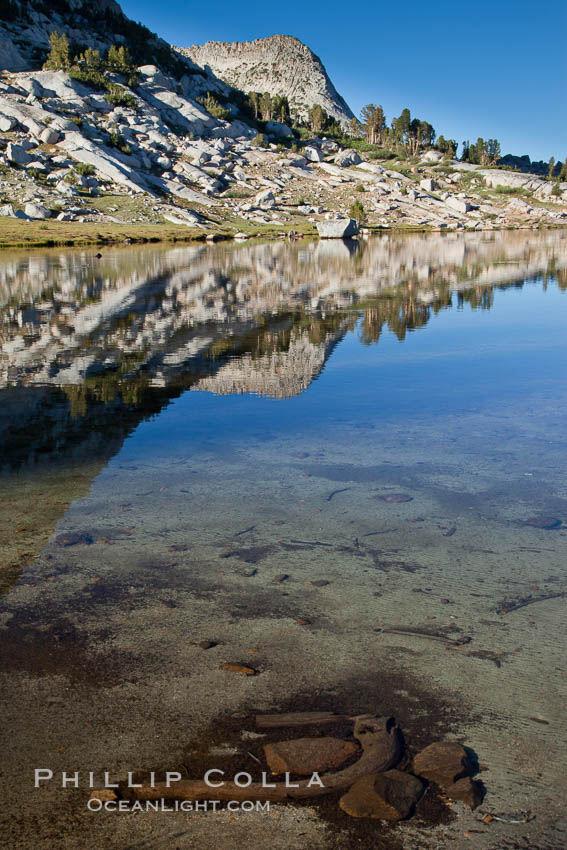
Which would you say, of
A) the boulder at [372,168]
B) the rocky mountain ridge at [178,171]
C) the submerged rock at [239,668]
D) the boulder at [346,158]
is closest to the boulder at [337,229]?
the rocky mountain ridge at [178,171]

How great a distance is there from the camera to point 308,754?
408 centimetres

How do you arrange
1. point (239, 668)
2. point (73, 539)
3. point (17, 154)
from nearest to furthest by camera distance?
1. point (239, 668)
2. point (73, 539)
3. point (17, 154)

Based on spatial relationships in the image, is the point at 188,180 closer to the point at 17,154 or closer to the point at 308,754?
the point at 17,154

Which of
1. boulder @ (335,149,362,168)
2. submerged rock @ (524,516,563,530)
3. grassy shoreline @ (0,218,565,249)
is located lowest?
submerged rock @ (524,516,563,530)

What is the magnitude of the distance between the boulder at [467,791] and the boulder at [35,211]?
334 ft

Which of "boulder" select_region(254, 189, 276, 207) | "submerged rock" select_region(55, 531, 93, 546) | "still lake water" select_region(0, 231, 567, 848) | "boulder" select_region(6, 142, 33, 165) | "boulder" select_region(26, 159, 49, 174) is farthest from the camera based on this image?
"boulder" select_region(254, 189, 276, 207)

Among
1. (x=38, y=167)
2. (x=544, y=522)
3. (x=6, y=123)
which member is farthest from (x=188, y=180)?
(x=544, y=522)

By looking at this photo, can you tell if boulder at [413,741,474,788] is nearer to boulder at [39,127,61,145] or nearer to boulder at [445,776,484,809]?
boulder at [445,776,484,809]

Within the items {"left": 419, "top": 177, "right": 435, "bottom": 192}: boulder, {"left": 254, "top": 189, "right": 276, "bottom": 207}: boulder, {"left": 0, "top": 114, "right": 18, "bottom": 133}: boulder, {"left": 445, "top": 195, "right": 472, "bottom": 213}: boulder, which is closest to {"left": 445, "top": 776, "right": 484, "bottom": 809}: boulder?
{"left": 254, "top": 189, "right": 276, "bottom": 207}: boulder

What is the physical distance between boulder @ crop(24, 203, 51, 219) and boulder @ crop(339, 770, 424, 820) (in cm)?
10176

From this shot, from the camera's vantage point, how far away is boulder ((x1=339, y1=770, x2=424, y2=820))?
3.66m

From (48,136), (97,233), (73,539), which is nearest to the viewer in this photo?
(73,539)

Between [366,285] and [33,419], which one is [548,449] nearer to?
[33,419]

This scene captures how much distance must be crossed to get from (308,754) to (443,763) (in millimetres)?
854
